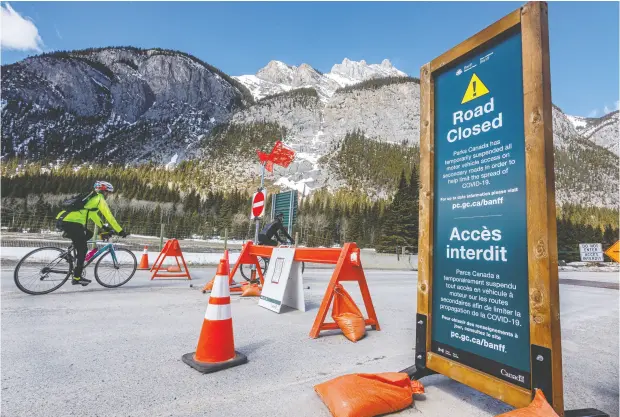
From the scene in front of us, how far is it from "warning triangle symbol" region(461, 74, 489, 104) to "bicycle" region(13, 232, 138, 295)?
255 inches

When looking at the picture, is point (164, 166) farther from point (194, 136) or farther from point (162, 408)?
point (162, 408)

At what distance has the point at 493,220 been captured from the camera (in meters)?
2.19

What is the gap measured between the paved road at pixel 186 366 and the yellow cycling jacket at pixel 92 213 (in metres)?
1.35

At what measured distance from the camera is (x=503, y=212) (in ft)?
6.98

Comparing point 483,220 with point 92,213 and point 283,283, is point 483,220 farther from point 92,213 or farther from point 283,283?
point 92,213

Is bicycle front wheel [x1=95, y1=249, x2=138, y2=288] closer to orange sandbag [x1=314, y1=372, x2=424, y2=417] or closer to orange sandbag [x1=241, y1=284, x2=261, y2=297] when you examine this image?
orange sandbag [x1=241, y1=284, x2=261, y2=297]

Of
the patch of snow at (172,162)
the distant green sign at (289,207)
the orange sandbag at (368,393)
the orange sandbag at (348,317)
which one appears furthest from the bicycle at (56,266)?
the patch of snow at (172,162)

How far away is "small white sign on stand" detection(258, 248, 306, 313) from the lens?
5352mm

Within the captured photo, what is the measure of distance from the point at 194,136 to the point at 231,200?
79946 mm

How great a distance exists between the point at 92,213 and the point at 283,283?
3776 millimetres

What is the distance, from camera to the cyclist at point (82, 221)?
5.90m

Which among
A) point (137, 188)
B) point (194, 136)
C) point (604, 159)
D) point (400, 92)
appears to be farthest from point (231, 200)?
point (604, 159)

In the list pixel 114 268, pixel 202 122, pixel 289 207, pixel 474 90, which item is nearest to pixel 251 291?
pixel 289 207

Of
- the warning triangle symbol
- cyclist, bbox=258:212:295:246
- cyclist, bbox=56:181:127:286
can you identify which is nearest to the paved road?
cyclist, bbox=56:181:127:286
